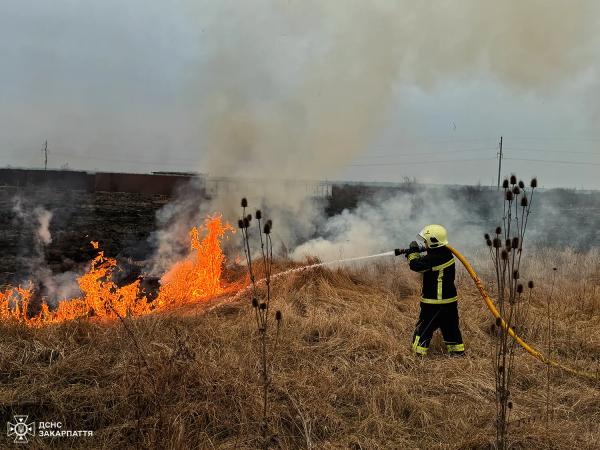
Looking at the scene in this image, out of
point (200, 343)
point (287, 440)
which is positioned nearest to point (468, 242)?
point (200, 343)

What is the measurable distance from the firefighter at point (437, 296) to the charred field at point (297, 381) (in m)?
0.26

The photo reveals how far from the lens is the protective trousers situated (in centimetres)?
510

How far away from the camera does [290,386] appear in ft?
12.7

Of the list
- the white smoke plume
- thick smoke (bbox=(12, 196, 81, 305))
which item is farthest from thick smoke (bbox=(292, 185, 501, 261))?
the white smoke plume

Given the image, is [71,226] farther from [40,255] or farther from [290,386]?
[290,386]

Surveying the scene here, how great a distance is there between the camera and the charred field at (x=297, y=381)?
318 cm

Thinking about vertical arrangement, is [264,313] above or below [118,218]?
below

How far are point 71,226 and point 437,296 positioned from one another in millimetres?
16203

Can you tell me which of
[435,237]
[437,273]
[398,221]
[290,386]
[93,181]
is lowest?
[290,386]

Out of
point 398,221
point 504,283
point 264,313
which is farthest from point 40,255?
point 504,283

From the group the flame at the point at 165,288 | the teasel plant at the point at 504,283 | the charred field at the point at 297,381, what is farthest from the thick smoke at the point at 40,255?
the teasel plant at the point at 504,283

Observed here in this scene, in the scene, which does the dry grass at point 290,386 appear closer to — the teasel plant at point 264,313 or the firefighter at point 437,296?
the teasel plant at point 264,313

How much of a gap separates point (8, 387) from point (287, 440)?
Answer: 8.30 feet

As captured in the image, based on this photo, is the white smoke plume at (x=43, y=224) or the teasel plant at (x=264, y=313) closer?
the teasel plant at (x=264, y=313)
